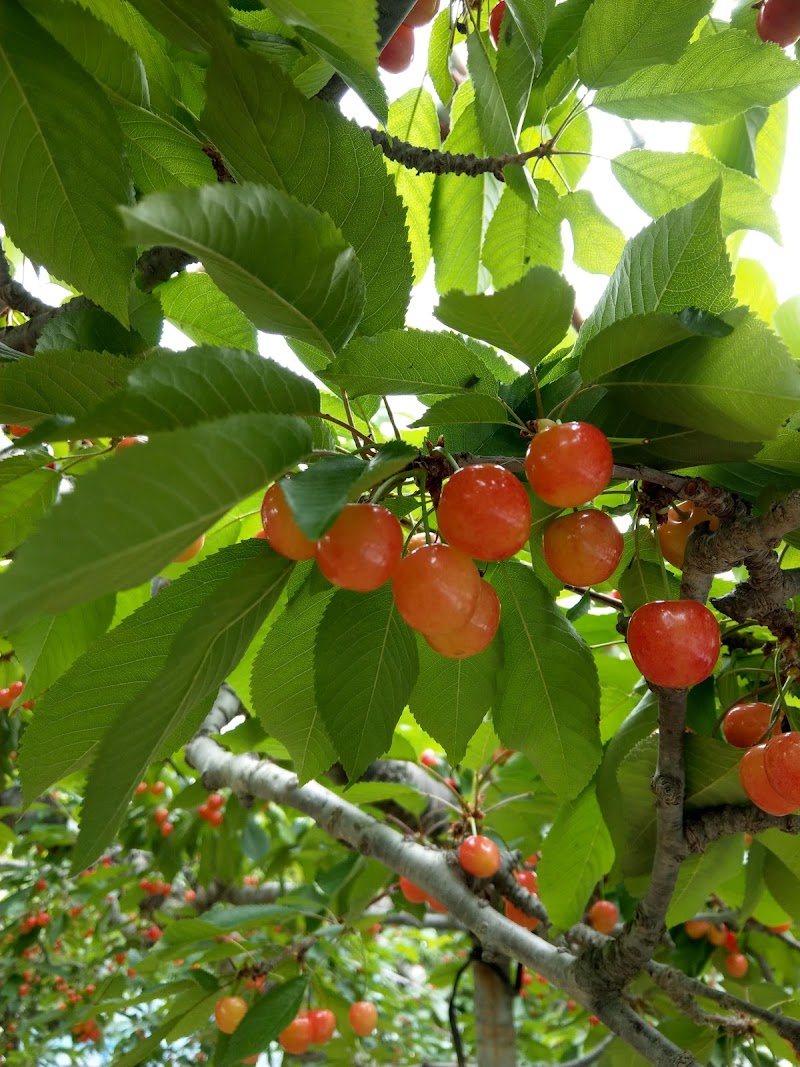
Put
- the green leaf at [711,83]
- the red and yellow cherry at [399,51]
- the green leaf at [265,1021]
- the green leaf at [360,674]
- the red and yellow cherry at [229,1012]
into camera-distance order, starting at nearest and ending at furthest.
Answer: the green leaf at [360,674] < the green leaf at [711,83] < the red and yellow cherry at [399,51] < the green leaf at [265,1021] < the red and yellow cherry at [229,1012]

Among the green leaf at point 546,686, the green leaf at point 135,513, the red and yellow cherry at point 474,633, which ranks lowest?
the green leaf at point 546,686

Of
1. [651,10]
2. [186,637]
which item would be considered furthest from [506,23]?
[186,637]

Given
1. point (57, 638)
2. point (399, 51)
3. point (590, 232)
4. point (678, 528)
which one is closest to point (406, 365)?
point (678, 528)

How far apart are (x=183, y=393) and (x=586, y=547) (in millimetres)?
433

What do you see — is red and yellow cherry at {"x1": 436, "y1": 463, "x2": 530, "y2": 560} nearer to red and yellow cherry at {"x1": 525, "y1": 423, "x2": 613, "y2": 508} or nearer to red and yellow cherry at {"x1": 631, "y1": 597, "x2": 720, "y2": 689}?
red and yellow cherry at {"x1": 525, "y1": 423, "x2": 613, "y2": 508}

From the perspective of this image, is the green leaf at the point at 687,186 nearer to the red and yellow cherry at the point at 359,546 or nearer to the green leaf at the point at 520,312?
the green leaf at the point at 520,312

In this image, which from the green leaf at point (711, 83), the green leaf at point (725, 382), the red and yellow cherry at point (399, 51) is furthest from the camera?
the red and yellow cherry at point (399, 51)

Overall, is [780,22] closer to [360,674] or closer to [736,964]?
[360,674]

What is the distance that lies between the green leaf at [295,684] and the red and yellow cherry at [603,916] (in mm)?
1649

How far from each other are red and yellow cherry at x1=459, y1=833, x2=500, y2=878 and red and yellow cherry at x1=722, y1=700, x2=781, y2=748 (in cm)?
84

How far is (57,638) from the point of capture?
1.23 m

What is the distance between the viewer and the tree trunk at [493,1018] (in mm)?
1961

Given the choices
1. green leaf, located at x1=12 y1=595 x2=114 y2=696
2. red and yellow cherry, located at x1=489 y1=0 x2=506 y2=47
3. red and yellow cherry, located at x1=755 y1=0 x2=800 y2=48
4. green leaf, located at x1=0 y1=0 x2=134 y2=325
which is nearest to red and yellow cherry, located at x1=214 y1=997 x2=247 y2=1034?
green leaf, located at x1=12 y1=595 x2=114 y2=696

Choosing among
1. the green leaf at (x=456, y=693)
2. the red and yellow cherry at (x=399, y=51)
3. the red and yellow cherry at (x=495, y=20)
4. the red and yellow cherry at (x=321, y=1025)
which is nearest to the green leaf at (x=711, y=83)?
the red and yellow cherry at (x=495, y=20)
